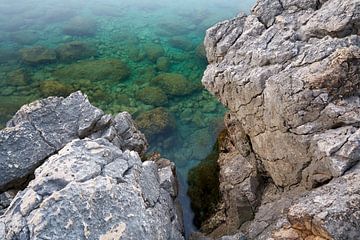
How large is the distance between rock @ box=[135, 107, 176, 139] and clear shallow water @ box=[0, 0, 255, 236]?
77 mm

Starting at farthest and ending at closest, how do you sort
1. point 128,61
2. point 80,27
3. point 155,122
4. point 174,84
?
point 80,27 → point 128,61 → point 174,84 → point 155,122

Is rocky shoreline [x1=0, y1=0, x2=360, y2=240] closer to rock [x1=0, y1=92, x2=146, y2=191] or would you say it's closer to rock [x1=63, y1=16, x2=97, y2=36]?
rock [x1=0, y1=92, x2=146, y2=191]

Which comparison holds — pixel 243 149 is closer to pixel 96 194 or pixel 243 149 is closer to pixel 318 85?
pixel 318 85

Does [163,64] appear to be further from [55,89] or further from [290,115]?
[290,115]

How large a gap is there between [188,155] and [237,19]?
11076 mm

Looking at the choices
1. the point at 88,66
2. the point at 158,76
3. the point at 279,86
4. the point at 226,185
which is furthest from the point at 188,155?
the point at 88,66

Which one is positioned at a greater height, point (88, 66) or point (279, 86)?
point (279, 86)

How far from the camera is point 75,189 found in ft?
39.1

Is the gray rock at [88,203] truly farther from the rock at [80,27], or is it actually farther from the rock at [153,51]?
the rock at [80,27]

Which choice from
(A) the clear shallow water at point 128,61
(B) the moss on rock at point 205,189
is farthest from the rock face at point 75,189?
(A) the clear shallow water at point 128,61

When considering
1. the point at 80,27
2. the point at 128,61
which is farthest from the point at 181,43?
the point at 80,27

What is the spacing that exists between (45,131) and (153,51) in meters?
24.9

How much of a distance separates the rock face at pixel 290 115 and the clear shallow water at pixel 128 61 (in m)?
5.05

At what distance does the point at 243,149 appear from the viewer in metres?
20.9
